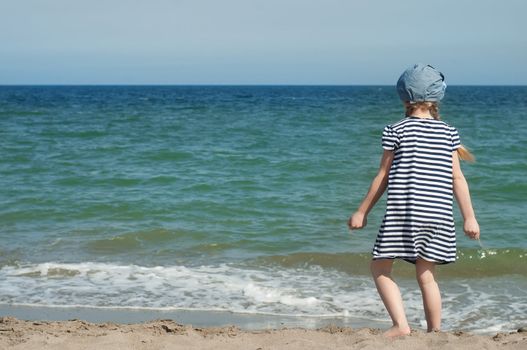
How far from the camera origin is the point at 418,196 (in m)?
4.32

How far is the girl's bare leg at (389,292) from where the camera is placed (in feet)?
14.9

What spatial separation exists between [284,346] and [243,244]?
4.59 metres

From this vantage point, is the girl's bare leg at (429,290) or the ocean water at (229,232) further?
the ocean water at (229,232)

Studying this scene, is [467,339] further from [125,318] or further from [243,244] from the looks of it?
[243,244]

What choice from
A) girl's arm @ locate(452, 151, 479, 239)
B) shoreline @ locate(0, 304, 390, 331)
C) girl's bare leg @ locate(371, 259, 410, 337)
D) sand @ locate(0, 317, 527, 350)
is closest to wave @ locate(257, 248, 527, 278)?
shoreline @ locate(0, 304, 390, 331)

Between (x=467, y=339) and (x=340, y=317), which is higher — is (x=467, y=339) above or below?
above

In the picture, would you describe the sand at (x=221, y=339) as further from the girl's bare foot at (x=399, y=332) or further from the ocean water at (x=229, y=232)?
the ocean water at (x=229, y=232)

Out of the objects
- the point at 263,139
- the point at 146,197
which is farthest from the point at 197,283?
the point at 263,139

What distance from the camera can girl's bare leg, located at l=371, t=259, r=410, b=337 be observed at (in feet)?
14.9

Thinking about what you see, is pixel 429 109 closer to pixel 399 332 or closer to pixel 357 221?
pixel 357 221

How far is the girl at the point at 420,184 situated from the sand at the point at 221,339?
1.41 feet

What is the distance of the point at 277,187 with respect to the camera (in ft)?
42.6

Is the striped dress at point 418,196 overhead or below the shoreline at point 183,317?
overhead

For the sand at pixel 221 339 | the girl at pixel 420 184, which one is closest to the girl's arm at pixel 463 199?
the girl at pixel 420 184
